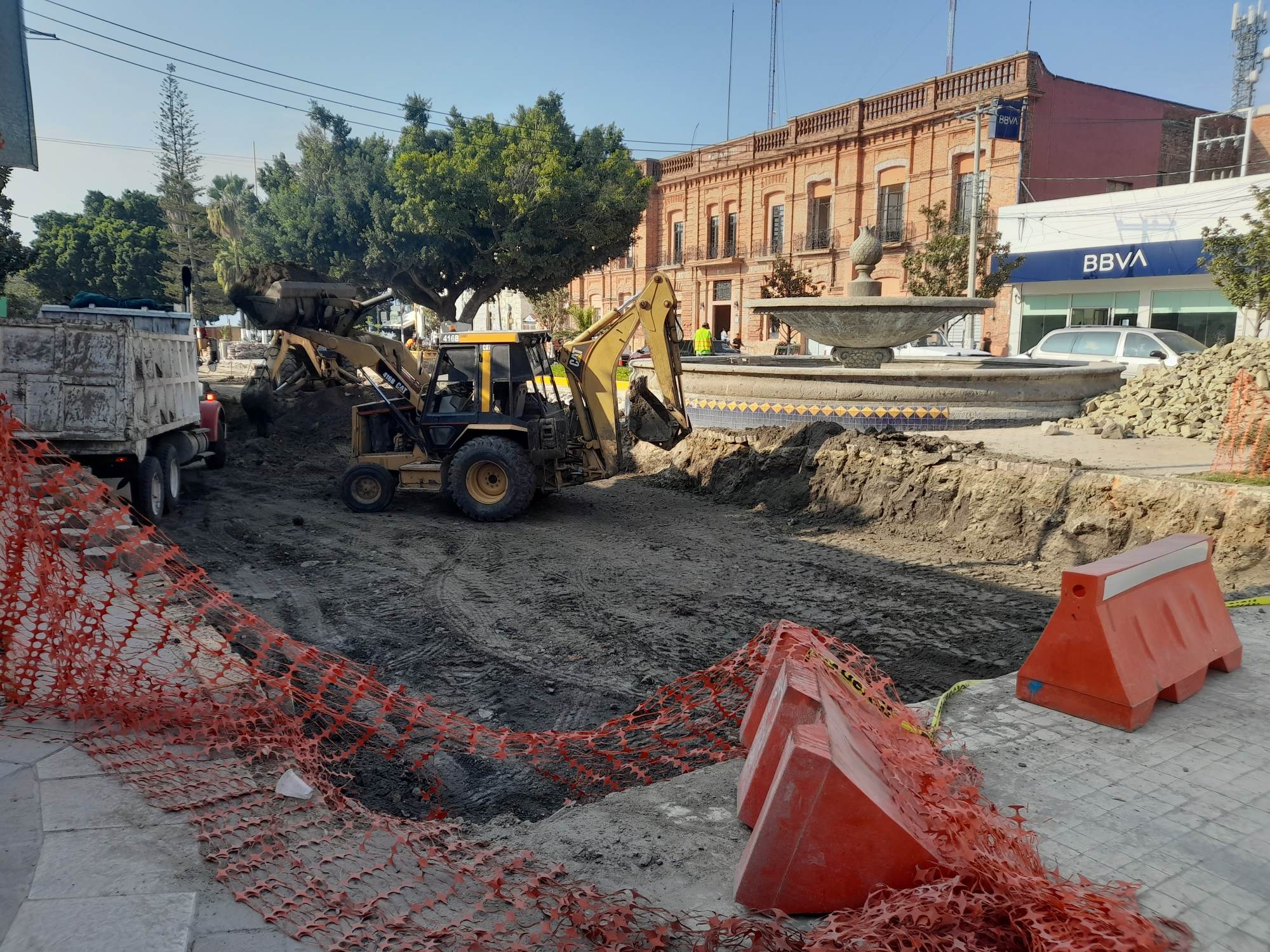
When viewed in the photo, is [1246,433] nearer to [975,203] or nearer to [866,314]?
[866,314]

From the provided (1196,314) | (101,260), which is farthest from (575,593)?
(101,260)

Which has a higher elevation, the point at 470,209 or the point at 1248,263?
the point at 470,209

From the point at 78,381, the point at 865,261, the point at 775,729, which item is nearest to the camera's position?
the point at 775,729

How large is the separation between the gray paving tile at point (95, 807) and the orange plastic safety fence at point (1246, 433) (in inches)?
367

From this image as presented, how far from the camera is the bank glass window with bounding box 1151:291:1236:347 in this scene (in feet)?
70.0

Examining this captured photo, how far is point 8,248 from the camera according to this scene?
20938 millimetres

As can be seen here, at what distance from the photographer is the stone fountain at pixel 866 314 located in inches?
501

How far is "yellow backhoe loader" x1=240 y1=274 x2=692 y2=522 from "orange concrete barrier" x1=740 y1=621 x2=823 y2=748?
20.8 ft

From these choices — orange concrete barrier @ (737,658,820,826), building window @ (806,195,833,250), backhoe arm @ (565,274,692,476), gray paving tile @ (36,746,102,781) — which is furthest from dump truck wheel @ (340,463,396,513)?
building window @ (806,195,833,250)

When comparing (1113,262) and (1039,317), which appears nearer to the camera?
(1113,262)

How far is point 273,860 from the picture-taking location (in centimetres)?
303

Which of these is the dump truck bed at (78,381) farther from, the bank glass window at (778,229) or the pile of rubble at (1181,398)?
the bank glass window at (778,229)

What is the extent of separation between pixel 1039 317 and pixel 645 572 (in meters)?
22.6

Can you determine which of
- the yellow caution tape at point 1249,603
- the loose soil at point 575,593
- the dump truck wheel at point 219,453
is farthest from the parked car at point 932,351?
the dump truck wheel at point 219,453
